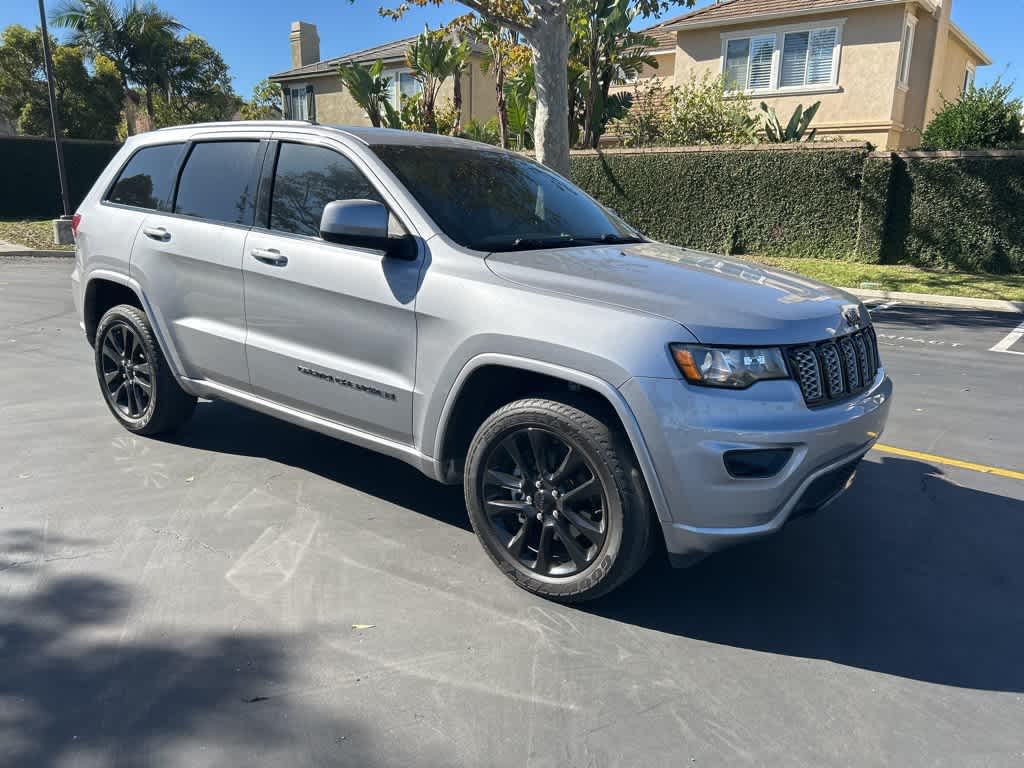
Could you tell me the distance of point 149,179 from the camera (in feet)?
16.5

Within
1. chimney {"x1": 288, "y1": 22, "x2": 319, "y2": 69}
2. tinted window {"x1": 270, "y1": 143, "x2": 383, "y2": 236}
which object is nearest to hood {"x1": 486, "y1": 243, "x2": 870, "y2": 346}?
tinted window {"x1": 270, "y1": 143, "x2": 383, "y2": 236}

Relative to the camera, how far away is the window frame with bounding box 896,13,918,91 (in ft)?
71.1

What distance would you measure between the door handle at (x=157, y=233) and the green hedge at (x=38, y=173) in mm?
23358

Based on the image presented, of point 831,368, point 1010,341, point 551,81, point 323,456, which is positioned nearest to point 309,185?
point 323,456

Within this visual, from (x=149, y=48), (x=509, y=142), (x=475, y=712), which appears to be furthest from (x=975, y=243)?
(x=149, y=48)

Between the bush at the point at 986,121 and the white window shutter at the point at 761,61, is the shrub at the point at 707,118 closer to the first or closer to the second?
the white window shutter at the point at 761,61

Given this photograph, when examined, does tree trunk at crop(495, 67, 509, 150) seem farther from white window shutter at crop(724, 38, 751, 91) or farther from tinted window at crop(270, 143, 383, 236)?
tinted window at crop(270, 143, 383, 236)

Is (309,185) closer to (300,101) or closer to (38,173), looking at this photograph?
(38,173)

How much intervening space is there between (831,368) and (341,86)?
3422 centimetres

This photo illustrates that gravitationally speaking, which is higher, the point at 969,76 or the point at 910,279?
the point at 969,76

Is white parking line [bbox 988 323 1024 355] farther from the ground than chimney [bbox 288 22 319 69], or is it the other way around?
chimney [bbox 288 22 319 69]

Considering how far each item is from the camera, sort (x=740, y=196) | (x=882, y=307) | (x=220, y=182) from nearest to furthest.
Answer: (x=220, y=182)
(x=882, y=307)
(x=740, y=196)

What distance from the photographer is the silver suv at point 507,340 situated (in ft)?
9.67

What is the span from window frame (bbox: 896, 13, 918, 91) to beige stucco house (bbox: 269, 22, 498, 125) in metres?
13.9
